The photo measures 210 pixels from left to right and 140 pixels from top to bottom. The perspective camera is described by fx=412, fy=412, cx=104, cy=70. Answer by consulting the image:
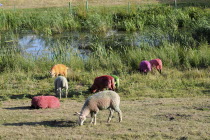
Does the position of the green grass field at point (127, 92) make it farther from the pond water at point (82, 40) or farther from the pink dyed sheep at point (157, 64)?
the pond water at point (82, 40)

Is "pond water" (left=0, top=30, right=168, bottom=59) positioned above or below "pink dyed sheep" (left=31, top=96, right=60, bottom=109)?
above

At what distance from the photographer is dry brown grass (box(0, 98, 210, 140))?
7.81 meters

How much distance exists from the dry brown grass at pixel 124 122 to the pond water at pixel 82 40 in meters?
8.89

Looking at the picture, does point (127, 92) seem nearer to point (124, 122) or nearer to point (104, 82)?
point (104, 82)

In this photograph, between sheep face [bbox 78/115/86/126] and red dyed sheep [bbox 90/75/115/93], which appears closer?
sheep face [bbox 78/115/86/126]

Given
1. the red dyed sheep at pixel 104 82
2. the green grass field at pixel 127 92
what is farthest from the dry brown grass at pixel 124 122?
the red dyed sheep at pixel 104 82

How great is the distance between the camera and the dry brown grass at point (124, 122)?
7809 millimetres

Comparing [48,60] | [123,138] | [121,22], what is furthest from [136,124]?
[121,22]

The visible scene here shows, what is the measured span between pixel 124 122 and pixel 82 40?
16.0 metres

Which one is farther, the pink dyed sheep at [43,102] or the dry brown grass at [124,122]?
the pink dyed sheep at [43,102]

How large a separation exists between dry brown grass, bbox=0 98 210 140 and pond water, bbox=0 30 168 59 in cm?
889

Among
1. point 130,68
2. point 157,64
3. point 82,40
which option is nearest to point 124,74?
point 130,68

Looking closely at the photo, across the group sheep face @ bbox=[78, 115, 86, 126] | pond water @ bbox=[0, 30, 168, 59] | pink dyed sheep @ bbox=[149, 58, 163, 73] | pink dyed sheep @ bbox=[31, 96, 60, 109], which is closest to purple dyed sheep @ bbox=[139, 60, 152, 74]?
pink dyed sheep @ bbox=[149, 58, 163, 73]

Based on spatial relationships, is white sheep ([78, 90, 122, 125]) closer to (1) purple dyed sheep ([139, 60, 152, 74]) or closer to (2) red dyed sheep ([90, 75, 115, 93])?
(2) red dyed sheep ([90, 75, 115, 93])
